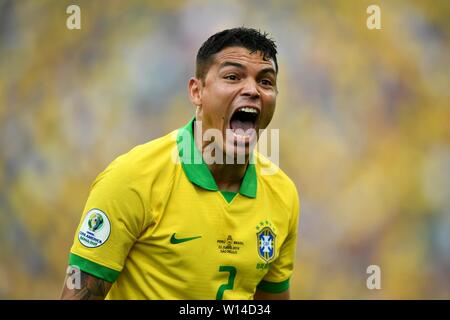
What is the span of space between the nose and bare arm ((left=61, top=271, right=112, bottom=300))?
0.74m

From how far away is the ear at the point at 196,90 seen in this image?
2.30 metres

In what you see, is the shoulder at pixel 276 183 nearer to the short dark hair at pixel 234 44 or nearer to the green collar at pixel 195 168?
the green collar at pixel 195 168

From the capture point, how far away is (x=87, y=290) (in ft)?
6.42

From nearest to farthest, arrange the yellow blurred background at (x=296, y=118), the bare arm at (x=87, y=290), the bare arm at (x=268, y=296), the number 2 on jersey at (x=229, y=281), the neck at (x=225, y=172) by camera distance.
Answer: the bare arm at (x=87, y=290), the number 2 on jersey at (x=229, y=281), the neck at (x=225, y=172), the bare arm at (x=268, y=296), the yellow blurred background at (x=296, y=118)

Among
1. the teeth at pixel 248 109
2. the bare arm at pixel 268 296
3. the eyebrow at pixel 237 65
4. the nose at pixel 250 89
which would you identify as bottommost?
the bare arm at pixel 268 296

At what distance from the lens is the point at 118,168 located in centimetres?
204

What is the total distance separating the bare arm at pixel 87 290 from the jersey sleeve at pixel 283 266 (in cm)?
72

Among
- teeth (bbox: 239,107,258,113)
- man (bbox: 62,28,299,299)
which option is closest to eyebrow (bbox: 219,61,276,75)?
man (bbox: 62,28,299,299)

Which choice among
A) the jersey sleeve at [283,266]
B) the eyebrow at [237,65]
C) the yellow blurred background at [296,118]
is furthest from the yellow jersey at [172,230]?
the yellow blurred background at [296,118]

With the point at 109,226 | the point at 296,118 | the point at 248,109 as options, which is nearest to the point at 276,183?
the point at 248,109

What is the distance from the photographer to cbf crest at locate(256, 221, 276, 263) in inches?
Answer: 88.3

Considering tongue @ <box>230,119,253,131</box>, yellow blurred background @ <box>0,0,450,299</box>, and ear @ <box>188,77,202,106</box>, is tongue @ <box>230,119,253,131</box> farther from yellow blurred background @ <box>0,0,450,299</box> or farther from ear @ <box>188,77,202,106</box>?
yellow blurred background @ <box>0,0,450,299</box>
